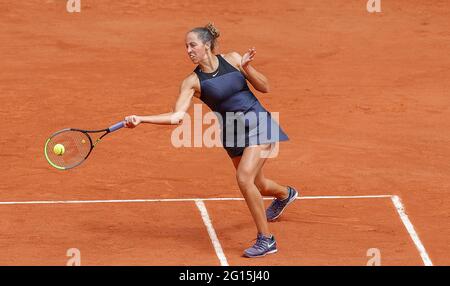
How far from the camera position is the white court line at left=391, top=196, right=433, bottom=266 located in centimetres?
1377

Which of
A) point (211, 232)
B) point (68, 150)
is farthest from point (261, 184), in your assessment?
point (68, 150)

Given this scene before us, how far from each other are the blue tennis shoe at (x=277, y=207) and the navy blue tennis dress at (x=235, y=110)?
3.89 feet

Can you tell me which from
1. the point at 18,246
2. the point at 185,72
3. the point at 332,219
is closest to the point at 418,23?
the point at 185,72

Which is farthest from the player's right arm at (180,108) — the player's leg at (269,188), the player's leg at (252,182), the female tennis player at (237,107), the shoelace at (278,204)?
the shoelace at (278,204)

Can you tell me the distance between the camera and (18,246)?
553 inches

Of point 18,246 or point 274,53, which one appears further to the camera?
point 274,53

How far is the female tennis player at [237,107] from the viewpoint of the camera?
1357cm

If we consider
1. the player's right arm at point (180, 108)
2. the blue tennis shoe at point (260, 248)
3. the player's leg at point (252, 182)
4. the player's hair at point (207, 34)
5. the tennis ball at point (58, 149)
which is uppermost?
the player's hair at point (207, 34)

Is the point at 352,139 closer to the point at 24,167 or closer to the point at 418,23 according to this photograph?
the point at 24,167

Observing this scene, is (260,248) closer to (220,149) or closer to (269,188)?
(269,188)

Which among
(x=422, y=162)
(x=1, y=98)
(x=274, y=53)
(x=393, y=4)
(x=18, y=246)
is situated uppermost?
(x=393, y=4)

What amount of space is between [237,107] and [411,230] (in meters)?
2.46

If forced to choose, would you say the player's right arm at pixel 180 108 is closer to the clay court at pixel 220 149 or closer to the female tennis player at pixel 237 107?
the female tennis player at pixel 237 107

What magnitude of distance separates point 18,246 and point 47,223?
0.80 meters
